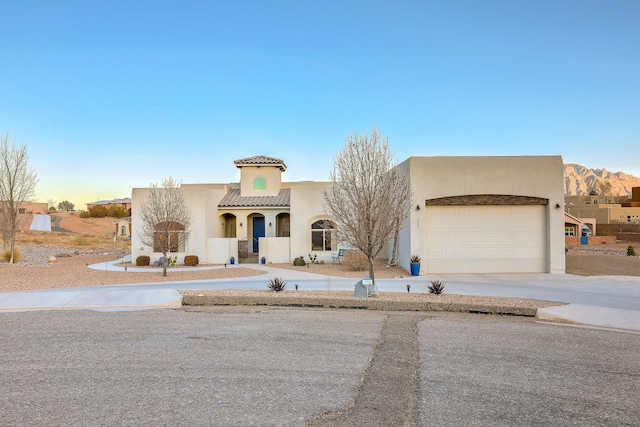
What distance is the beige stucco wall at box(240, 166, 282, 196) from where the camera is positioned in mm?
30203

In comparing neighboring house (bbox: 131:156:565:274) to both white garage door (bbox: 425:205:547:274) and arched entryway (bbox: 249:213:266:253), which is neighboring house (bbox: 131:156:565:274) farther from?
arched entryway (bbox: 249:213:266:253)

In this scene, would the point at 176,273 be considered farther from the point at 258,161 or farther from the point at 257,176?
the point at 258,161

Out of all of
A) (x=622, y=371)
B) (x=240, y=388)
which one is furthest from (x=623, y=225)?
(x=240, y=388)

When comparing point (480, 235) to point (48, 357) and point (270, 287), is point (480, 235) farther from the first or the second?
point (48, 357)

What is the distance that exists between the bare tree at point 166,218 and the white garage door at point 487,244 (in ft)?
36.8

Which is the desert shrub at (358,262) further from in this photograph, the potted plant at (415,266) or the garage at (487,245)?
the garage at (487,245)

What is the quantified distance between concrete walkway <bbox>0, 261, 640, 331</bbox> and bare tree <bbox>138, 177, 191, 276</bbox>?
4.94 meters

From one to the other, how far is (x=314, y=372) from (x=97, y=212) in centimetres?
7497

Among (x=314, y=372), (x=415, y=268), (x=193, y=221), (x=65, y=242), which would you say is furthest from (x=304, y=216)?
(x=65, y=242)

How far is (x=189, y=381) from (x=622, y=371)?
5967 mm

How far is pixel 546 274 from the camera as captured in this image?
758 inches

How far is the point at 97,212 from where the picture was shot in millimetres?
74125

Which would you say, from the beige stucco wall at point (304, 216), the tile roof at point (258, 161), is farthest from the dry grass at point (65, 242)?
the beige stucco wall at point (304, 216)

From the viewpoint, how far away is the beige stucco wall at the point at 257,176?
99.1 feet
